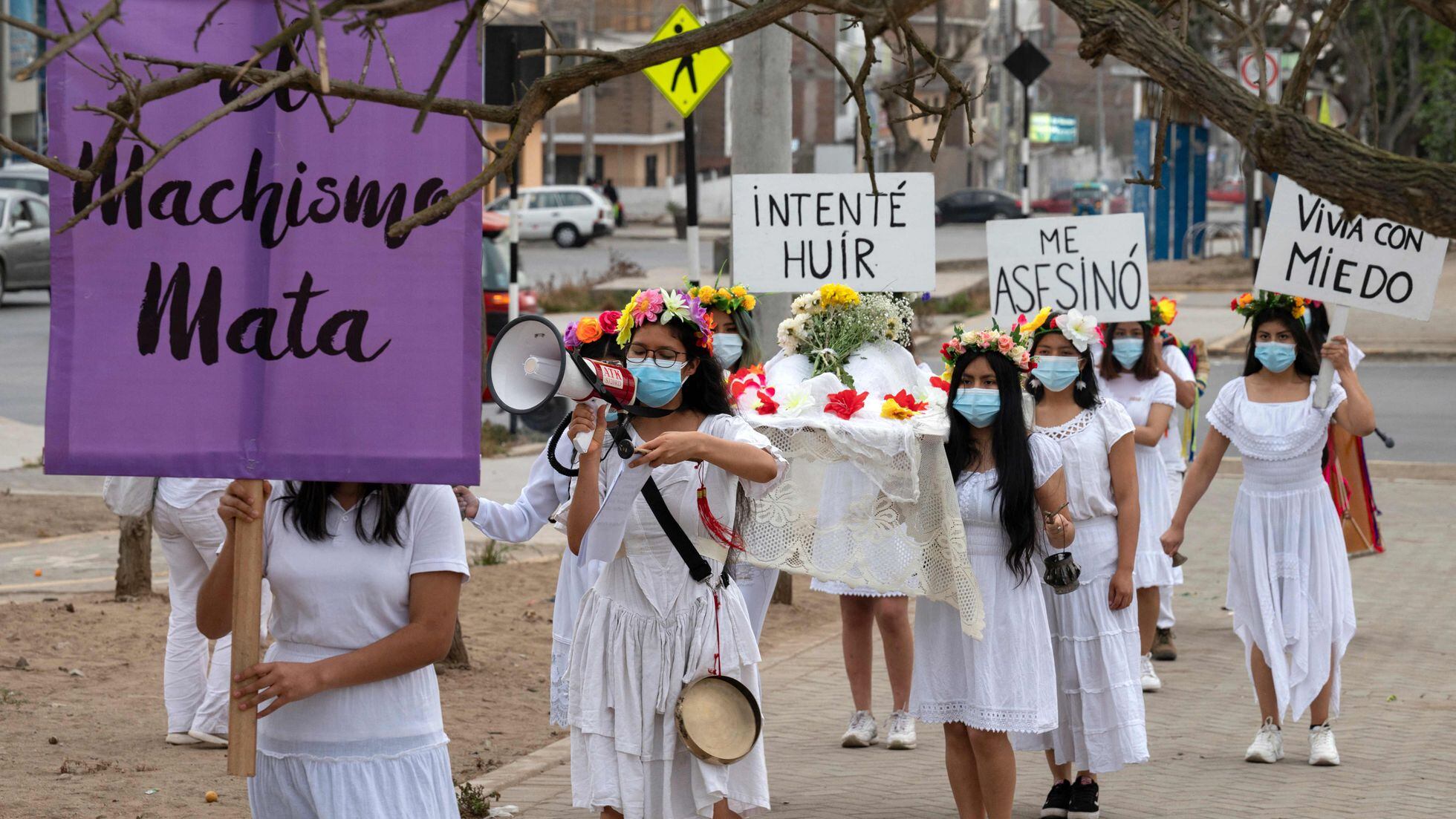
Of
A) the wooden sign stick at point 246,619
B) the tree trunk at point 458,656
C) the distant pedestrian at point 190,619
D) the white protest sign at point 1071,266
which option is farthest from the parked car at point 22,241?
the wooden sign stick at point 246,619

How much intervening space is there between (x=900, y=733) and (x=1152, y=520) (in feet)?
6.42

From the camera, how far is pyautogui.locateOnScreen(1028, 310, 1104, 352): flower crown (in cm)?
706

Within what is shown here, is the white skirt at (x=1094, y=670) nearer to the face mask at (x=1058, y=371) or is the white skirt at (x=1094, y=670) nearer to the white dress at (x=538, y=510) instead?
the face mask at (x=1058, y=371)

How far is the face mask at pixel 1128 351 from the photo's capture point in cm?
936

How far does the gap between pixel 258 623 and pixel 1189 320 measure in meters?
25.8

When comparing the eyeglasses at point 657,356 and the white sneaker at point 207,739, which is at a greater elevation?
the eyeglasses at point 657,356

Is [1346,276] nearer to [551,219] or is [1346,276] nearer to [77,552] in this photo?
[77,552]

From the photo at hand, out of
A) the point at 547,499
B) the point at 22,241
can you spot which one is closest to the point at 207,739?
the point at 547,499

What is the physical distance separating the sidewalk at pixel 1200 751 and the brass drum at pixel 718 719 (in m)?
1.66

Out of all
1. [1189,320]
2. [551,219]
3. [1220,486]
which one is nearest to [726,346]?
[1220,486]

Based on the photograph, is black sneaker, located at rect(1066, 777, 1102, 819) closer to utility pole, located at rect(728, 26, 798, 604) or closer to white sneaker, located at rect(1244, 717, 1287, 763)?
white sneaker, located at rect(1244, 717, 1287, 763)

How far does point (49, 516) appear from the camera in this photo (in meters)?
13.3

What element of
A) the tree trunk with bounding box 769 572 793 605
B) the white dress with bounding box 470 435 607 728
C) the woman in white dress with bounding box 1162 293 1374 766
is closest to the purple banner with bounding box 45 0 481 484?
the white dress with bounding box 470 435 607 728

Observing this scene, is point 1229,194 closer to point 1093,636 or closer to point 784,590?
point 784,590
